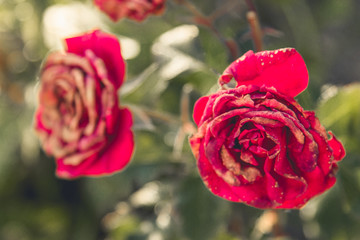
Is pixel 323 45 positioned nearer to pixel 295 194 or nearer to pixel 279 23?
pixel 279 23

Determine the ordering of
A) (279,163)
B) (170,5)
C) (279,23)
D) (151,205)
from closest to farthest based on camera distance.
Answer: (279,163)
(170,5)
(151,205)
(279,23)

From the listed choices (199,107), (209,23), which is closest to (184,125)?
(209,23)

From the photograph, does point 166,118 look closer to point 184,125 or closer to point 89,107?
point 184,125

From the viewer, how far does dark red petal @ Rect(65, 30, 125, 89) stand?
18.4 inches

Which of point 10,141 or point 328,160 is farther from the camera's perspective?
point 10,141

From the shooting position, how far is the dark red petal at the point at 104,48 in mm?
467

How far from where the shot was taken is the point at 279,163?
0.34 meters

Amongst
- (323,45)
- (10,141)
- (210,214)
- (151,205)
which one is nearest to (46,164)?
(10,141)

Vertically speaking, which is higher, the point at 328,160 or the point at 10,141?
the point at 328,160

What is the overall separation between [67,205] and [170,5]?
0.67 meters

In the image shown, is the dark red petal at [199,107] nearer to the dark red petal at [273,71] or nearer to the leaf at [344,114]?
the dark red petal at [273,71]

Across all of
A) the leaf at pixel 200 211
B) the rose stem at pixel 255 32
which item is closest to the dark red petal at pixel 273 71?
the rose stem at pixel 255 32

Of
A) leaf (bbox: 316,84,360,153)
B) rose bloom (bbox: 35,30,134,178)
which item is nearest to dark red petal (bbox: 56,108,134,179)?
rose bloom (bbox: 35,30,134,178)

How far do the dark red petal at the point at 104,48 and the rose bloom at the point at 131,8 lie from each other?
0.06m
